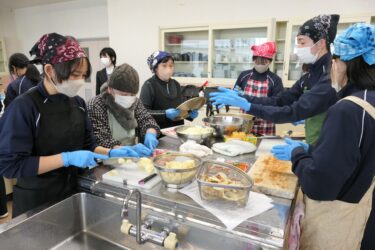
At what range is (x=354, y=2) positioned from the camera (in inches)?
123

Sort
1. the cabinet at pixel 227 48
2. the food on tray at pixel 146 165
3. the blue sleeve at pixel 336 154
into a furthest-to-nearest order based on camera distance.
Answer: the cabinet at pixel 227 48 < the food on tray at pixel 146 165 < the blue sleeve at pixel 336 154

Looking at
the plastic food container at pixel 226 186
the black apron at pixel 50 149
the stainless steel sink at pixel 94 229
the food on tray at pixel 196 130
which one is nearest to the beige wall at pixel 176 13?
the food on tray at pixel 196 130

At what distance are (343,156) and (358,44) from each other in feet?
1.39

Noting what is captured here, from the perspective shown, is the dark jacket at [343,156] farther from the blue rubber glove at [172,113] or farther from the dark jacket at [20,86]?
the dark jacket at [20,86]

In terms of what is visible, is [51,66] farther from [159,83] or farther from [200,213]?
[159,83]

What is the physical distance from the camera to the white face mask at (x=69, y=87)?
1165mm

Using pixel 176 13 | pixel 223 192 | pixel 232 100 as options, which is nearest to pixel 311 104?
pixel 232 100

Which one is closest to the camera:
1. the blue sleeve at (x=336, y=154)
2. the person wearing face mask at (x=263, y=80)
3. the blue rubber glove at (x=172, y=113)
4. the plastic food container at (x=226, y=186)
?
the blue sleeve at (x=336, y=154)

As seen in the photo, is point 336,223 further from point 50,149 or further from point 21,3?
point 21,3

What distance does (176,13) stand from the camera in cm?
427

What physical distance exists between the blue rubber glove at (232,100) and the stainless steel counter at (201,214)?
79 centimetres

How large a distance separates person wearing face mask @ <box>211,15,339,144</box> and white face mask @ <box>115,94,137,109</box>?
1.99ft

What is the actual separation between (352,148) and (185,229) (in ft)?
2.24

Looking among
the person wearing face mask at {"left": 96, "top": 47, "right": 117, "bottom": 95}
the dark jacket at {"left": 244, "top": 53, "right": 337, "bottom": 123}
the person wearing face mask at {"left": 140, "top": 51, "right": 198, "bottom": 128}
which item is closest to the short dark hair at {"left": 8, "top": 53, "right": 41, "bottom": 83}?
the person wearing face mask at {"left": 96, "top": 47, "right": 117, "bottom": 95}
